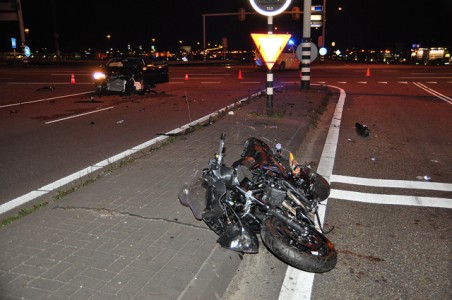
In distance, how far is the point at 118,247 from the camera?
3.99 metres

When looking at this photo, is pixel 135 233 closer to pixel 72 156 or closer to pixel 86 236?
pixel 86 236

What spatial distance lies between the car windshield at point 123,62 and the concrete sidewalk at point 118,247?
43.3 feet

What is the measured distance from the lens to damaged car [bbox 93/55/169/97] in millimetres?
17422

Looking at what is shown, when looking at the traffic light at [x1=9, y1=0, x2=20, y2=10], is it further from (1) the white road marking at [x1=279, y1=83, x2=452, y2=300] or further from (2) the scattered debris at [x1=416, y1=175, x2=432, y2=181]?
(2) the scattered debris at [x1=416, y1=175, x2=432, y2=181]

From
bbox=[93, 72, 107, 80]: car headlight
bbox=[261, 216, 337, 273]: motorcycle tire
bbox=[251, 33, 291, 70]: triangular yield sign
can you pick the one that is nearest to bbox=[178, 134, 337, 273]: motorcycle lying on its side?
bbox=[261, 216, 337, 273]: motorcycle tire

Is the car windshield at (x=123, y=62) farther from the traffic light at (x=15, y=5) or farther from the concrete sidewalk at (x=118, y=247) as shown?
the traffic light at (x=15, y=5)

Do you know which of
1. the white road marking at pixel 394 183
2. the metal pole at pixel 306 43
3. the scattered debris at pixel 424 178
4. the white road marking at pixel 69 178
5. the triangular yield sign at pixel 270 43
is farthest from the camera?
the metal pole at pixel 306 43

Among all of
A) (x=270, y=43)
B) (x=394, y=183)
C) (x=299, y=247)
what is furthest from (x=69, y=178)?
(x=270, y=43)

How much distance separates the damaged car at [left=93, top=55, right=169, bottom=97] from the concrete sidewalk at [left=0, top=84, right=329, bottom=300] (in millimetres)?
11729

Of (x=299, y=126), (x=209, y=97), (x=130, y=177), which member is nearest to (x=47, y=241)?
(x=130, y=177)

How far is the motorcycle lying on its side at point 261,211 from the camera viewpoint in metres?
3.72

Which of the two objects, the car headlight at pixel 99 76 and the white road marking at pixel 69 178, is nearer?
the white road marking at pixel 69 178

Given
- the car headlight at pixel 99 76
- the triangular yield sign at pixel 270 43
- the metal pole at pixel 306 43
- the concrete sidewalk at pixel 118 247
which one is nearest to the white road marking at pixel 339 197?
the concrete sidewalk at pixel 118 247

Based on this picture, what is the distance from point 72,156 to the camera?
7898mm
